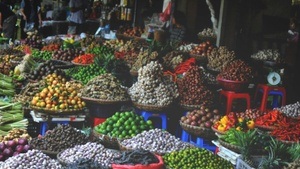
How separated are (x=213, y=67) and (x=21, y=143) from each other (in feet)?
13.3

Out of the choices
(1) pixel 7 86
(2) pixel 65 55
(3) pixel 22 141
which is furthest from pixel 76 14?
(3) pixel 22 141

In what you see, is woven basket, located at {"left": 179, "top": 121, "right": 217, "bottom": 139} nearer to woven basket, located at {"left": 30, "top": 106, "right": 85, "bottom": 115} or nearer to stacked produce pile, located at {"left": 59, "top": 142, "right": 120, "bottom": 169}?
stacked produce pile, located at {"left": 59, "top": 142, "right": 120, "bottom": 169}

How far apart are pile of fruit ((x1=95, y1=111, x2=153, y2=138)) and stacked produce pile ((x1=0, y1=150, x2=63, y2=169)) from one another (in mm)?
864

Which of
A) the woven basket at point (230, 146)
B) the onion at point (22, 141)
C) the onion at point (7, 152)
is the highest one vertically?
the woven basket at point (230, 146)

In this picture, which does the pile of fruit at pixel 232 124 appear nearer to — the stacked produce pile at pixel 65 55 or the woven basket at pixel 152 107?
the woven basket at pixel 152 107

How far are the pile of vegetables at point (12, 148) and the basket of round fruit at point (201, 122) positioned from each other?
182 cm

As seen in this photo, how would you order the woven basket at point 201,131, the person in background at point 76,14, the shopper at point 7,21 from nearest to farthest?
1. the woven basket at point 201,131
2. the shopper at point 7,21
3. the person in background at point 76,14

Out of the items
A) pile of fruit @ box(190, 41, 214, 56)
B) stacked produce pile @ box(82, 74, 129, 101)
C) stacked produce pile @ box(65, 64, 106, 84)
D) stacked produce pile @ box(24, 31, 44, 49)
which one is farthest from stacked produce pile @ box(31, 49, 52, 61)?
stacked produce pile @ box(82, 74, 129, 101)

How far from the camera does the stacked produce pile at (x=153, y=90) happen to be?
6.77 meters

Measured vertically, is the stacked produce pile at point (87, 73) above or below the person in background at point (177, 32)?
below

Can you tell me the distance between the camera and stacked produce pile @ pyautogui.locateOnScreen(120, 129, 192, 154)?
538cm

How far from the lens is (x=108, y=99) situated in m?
6.78

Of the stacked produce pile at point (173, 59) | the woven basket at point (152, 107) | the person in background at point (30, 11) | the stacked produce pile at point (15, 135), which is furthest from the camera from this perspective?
the person in background at point (30, 11)

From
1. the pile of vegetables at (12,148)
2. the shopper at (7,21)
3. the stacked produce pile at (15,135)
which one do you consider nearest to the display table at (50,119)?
the stacked produce pile at (15,135)
